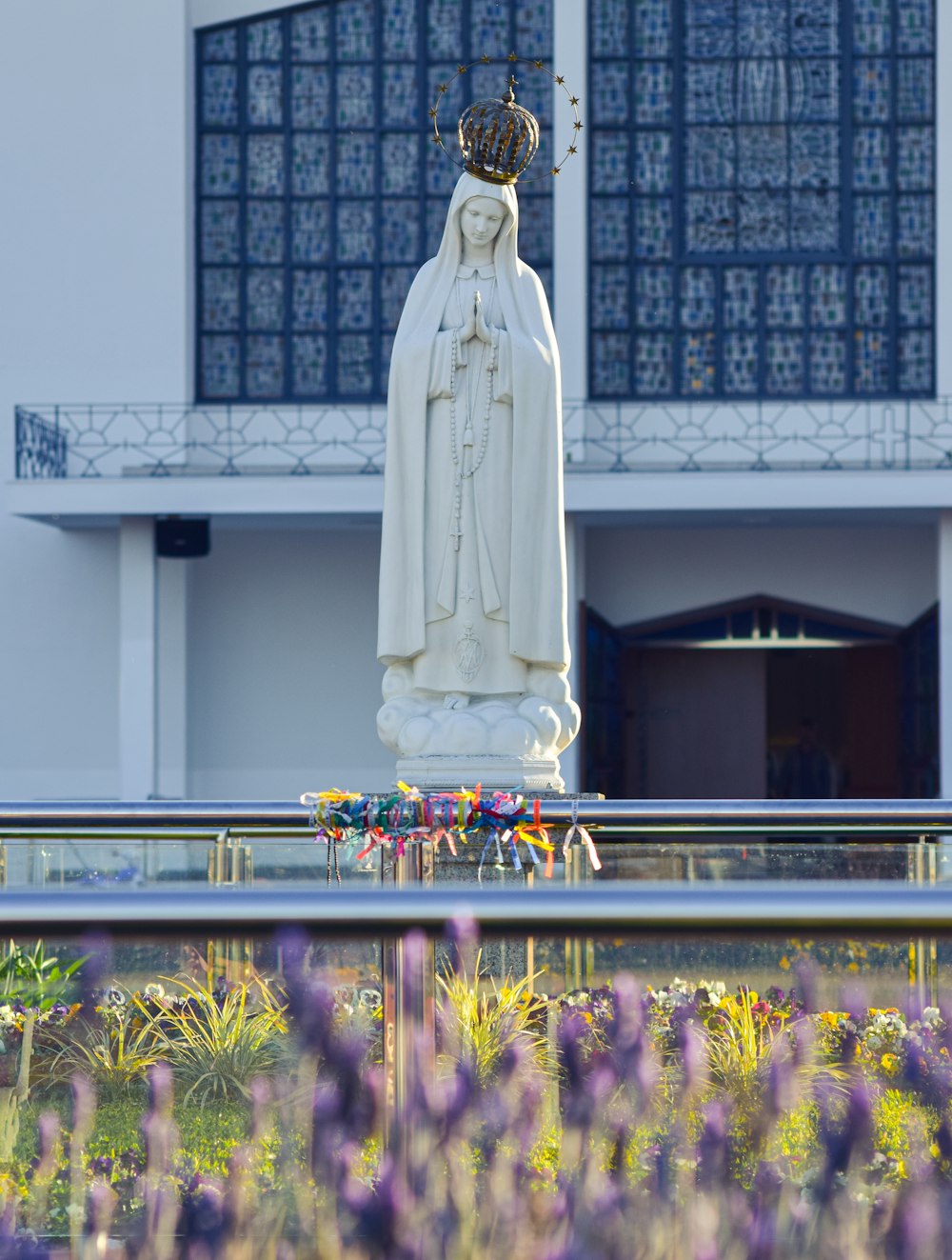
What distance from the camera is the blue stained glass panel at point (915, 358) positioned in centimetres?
1930

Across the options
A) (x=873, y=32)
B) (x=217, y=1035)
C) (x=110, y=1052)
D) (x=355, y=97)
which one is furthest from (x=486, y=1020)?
(x=873, y=32)

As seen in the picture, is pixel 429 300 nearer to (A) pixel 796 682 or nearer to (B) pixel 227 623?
(B) pixel 227 623

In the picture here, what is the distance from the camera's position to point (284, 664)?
1973cm

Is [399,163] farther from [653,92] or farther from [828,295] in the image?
[828,295]

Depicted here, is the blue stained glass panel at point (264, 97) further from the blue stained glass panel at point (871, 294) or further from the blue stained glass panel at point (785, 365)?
the blue stained glass panel at point (871, 294)

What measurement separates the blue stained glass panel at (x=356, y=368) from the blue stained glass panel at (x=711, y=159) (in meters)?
3.88

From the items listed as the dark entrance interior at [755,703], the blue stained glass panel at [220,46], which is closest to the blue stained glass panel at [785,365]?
the dark entrance interior at [755,703]

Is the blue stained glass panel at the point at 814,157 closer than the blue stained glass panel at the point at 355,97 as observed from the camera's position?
Yes

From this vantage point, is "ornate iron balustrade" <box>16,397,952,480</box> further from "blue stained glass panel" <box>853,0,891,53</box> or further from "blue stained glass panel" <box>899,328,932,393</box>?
"blue stained glass panel" <box>853,0,891,53</box>

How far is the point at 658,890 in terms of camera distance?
80.0 inches

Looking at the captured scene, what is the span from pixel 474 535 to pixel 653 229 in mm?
12257

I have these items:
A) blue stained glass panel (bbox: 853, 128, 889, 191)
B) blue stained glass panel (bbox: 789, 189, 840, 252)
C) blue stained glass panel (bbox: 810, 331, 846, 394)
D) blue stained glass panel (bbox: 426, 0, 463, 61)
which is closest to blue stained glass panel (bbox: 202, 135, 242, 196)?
blue stained glass panel (bbox: 426, 0, 463, 61)

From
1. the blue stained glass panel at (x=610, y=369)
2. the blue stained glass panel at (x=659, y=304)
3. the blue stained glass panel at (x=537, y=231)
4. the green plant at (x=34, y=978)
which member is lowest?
the green plant at (x=34, y=978)

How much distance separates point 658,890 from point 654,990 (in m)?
0.84
